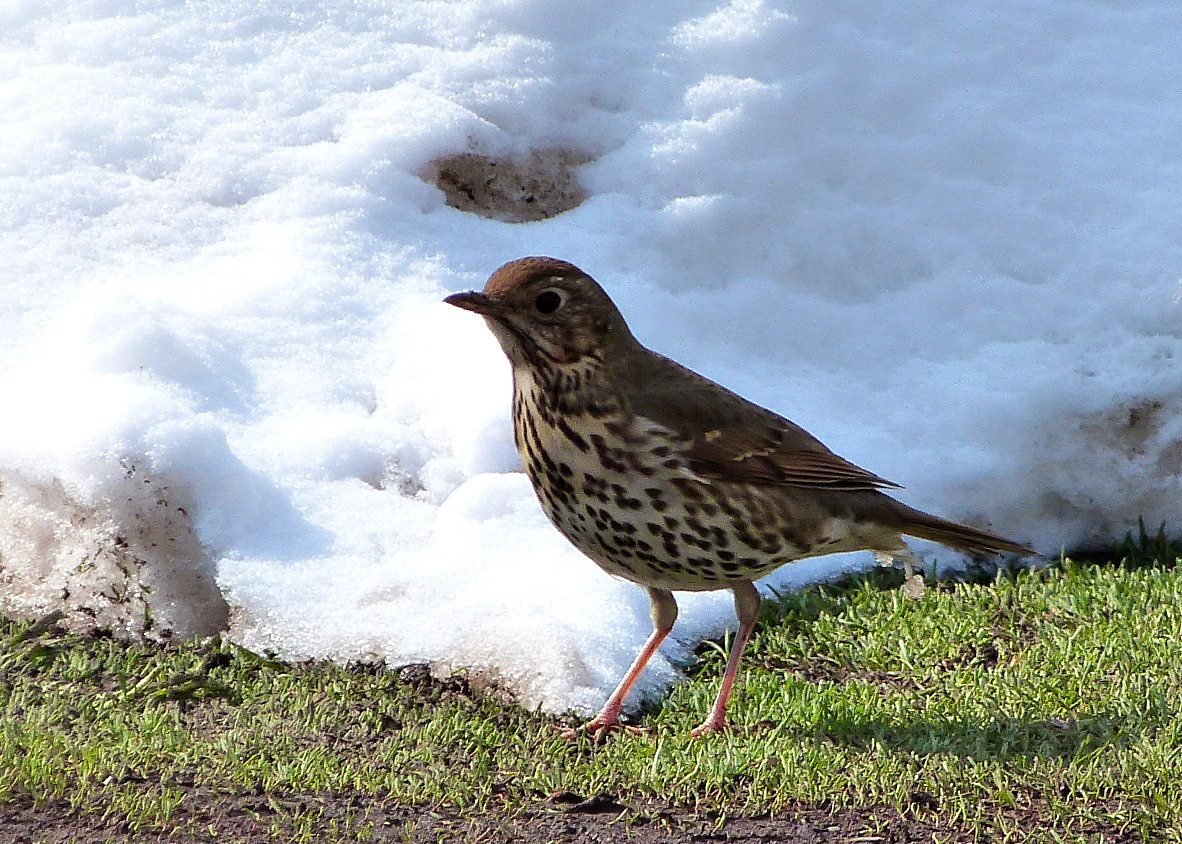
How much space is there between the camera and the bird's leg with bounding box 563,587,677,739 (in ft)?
14.5

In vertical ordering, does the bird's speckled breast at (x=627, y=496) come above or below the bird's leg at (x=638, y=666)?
above

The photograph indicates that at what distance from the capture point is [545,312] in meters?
4.28

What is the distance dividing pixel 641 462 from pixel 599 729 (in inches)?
33.2

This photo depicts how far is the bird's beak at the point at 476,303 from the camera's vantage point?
13.4ft

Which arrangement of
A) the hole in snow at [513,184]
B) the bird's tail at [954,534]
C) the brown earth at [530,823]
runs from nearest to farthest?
the brown earth at [530,823], the bird's tail at [954,534], the hole in snow at [513,184]

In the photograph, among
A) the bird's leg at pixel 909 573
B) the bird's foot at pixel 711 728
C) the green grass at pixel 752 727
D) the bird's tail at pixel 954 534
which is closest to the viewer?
the green grass at pixel 752 727

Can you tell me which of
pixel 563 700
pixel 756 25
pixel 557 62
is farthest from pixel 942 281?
pixel 563 700

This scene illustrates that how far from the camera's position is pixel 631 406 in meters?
4.32

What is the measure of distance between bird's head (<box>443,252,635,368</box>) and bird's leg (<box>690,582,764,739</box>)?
3.05 ft

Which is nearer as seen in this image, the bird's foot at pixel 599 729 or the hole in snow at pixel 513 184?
the bird's foot at pixel 599 729

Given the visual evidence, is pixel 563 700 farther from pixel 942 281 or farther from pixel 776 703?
pixel 942 281

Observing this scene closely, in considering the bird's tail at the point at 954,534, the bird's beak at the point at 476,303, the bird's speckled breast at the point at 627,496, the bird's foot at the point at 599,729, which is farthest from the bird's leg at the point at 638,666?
the bird's beak at the point at 476,303

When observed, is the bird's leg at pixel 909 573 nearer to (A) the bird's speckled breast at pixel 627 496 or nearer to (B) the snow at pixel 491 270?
(B) the snow at pixel 491 270

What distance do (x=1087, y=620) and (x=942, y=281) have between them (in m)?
2.24
